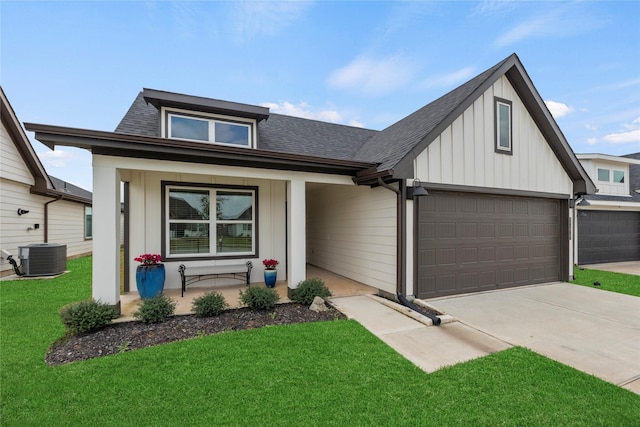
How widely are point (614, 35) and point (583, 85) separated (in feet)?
8.91

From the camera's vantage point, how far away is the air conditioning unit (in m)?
8.46

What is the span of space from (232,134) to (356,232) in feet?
13.6

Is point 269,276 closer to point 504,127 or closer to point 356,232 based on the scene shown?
point 356,232

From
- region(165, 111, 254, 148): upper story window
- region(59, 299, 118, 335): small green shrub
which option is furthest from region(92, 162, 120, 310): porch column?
region(165, 111, 254, 148): upper story window

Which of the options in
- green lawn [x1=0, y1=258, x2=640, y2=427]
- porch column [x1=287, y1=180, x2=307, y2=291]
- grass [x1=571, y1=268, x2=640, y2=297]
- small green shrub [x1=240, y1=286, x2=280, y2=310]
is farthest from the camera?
grass [x1=571, y1=268, x2=640, y2=297]

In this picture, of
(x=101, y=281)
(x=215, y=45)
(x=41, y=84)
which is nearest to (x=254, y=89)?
(x=215, y=45)

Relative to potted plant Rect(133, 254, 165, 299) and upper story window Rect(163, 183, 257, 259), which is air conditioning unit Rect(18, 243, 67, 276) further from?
potted plant Rect(133, 254, 165, 299)

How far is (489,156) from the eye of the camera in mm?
6746

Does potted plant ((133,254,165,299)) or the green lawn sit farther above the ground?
potted plant ((133,254,165,299))

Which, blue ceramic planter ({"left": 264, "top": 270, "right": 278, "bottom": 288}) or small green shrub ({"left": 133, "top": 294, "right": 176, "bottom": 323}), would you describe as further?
blue ceramic planter ({"left": 264, "top": 270, "right": 278, "bottom": 288})

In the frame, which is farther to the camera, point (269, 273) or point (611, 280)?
point (611, 280)

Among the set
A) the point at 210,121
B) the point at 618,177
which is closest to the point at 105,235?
the point at 210,121

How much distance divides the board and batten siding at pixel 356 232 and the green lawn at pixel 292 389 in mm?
2802

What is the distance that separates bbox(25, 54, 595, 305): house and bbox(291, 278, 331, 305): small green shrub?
0.32 m
